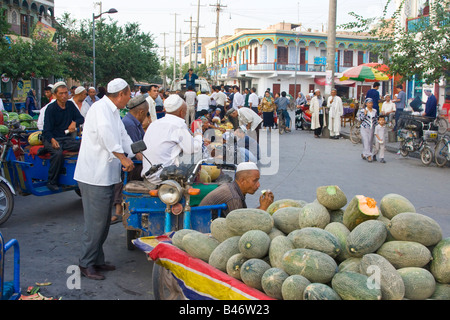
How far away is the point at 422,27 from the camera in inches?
611

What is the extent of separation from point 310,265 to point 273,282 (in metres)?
0.26

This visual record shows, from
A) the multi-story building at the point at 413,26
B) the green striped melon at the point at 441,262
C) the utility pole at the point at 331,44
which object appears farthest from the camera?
the multi-story building at the point at 413,26

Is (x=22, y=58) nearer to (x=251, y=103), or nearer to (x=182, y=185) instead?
(x=251, y=103)

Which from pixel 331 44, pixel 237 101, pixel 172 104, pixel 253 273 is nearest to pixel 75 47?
pixel 237 101

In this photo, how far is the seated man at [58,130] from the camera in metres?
7.66

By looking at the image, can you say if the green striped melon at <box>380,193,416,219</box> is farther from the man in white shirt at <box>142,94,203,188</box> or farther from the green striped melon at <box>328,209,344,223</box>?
the man in white shirt at <box>142,94,203,188</box>

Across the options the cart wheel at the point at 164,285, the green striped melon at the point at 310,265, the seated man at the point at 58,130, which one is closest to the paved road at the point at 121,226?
the cart wheel at the point at 164,285

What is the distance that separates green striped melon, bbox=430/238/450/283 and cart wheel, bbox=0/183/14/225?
6.14 meters

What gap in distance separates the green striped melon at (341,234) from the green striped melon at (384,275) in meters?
0.35

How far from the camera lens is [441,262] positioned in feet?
10.4

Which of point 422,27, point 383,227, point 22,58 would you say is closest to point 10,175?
point 383,227

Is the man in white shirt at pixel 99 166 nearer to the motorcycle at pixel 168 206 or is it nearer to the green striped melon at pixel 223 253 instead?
the motorcycle at pixel 168 206

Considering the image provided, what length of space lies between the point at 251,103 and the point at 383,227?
1975cm

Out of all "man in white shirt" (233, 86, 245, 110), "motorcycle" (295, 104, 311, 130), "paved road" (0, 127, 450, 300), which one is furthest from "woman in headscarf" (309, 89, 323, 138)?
"paved road" (0, 127, 450, 300)
